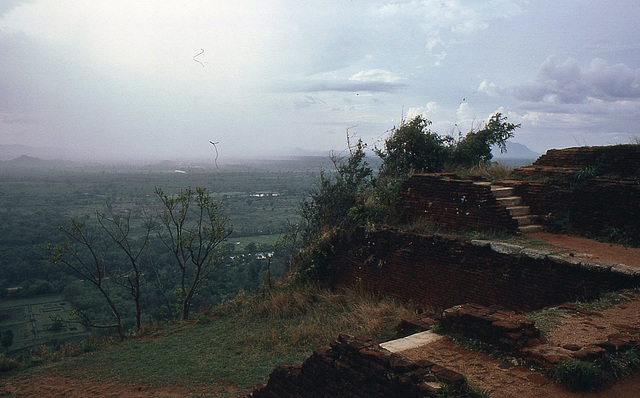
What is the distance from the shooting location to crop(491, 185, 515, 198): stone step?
8.27 meters

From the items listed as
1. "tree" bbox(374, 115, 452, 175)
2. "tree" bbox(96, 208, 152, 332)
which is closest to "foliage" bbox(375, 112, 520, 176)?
"tree" bbox(374, 115, 452, 175)

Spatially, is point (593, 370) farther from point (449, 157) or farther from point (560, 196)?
point (449, 157)

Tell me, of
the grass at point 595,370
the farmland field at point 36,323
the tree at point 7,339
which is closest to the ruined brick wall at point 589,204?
the grass at point 595,370

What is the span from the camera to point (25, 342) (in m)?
13.7

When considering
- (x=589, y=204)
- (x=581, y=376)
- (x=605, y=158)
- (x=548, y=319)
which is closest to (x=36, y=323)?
(x=548, y=319)

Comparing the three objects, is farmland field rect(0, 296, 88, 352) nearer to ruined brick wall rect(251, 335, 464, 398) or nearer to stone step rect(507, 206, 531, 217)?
ruined brick wall rect(251, 335, 464, 398)

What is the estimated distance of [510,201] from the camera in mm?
8219

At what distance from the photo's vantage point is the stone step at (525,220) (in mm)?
7813

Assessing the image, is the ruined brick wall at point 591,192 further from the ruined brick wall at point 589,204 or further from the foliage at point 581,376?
the foliage at point 581,376

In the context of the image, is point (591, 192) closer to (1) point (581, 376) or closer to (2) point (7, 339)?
(1) point (581, 376)

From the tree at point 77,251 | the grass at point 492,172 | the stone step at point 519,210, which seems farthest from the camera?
the tree at point 77,251

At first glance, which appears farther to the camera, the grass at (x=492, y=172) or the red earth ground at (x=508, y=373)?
the grass at (x=492, y=172)

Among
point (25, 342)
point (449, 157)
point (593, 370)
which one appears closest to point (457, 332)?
point (593, 370)

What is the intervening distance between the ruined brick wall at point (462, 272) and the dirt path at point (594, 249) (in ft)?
1.50
